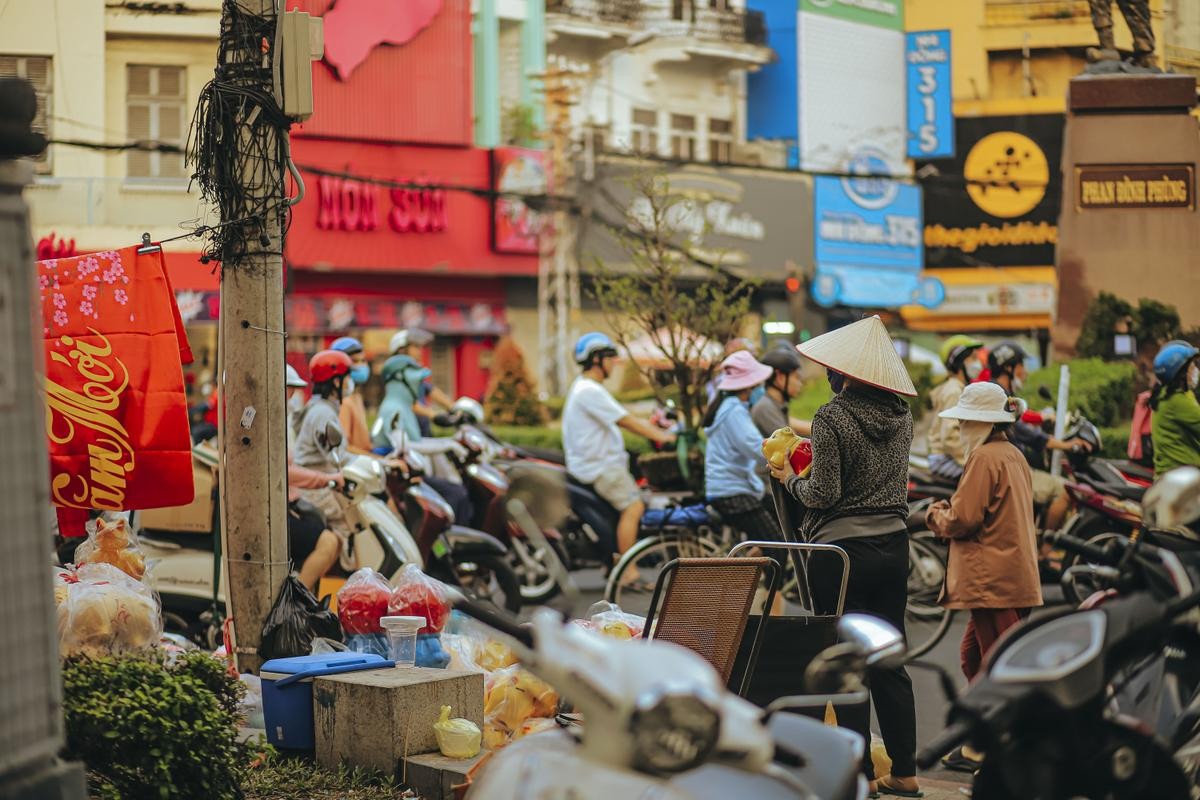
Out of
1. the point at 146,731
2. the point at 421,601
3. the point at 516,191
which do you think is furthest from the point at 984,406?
the point at 516,191

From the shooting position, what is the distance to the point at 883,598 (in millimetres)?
6520

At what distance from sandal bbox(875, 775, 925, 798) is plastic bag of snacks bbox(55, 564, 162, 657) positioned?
114 inches

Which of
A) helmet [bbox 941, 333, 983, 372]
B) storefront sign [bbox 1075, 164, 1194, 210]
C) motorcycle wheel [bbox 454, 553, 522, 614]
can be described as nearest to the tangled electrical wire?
motorcycle wheel [bbox 454, 553, 522, 614]

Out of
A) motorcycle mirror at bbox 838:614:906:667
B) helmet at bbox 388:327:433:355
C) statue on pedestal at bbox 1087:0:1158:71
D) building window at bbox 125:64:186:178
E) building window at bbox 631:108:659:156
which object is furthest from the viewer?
building window at bbox 631:108:659:156

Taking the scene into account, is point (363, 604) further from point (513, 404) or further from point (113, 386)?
point (513, 404)

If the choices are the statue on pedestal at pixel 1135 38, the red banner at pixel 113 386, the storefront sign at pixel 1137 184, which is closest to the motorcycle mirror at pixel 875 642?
the red banner at pixel 113 386

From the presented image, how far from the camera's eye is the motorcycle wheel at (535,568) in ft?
39.3

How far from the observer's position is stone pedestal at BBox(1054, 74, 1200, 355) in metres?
19.2

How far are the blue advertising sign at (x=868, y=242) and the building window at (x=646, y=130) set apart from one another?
4.39 metres

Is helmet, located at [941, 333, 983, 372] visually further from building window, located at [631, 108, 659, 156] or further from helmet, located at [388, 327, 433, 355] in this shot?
building window, located at [631, 108, 659, 156]

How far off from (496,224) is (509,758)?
3133cm

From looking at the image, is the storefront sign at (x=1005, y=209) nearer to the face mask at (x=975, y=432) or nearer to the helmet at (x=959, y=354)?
the helmet at (x=959, y=354)

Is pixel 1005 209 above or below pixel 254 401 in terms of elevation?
above

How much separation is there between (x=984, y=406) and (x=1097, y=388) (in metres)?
10.6
